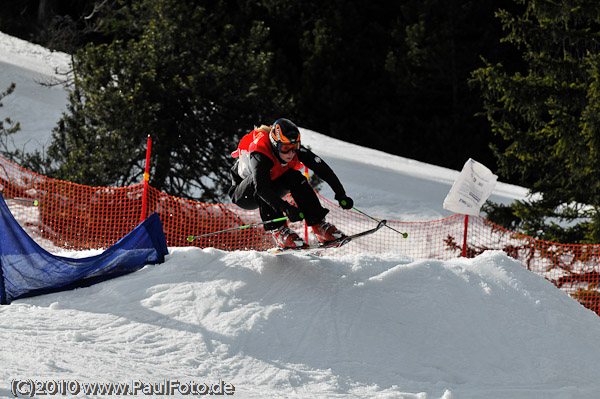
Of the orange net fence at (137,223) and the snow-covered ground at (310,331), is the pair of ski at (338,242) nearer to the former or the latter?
the snow-covered ground at (310,331)

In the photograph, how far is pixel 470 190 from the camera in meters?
9.72

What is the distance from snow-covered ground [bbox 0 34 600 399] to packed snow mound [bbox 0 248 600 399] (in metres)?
0.01

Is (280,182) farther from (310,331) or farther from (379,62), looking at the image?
(379,62)

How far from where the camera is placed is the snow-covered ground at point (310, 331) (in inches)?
239

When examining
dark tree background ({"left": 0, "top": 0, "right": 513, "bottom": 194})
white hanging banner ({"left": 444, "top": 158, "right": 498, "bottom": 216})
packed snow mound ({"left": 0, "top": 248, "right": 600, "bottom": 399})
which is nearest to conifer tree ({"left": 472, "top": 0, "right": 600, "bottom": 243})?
white hanging banner ({"left": 444, "top": 158, "right": 498, "bottom": 216})

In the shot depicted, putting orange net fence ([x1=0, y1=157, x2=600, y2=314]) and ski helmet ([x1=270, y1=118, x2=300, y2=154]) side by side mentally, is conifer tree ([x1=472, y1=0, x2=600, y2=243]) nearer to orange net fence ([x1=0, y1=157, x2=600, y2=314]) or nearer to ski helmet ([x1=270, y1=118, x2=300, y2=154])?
orange net fence ([x1=0, y1=157, x2=600, y2=314])

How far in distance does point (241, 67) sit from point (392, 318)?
8.80 m

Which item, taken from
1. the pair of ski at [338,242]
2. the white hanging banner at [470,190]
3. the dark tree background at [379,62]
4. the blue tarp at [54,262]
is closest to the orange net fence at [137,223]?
the white hanging banner at [470,190]

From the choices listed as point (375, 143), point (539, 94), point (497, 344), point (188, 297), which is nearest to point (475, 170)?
point (497, 344)

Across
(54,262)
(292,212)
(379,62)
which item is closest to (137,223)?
(54,262)

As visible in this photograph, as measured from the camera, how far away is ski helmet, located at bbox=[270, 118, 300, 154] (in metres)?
7.39

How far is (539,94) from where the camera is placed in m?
14.1

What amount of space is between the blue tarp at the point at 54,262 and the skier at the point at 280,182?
992 mm

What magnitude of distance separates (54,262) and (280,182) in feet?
7.41
